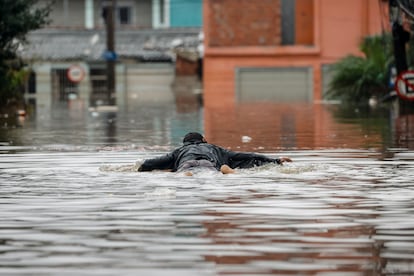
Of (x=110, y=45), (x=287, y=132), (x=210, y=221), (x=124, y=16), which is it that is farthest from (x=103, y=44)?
(x=210, y=221)

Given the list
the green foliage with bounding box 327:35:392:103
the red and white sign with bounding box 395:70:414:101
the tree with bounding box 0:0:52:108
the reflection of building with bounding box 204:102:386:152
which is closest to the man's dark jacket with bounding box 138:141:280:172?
the reflection of building with bounding box 204:102:386:152

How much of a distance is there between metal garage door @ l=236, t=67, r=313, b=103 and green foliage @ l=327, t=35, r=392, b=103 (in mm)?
13735

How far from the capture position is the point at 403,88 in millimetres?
36625

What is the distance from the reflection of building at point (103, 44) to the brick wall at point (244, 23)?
559 inches

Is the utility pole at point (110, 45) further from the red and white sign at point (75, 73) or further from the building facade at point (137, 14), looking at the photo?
the building facade at point (137, 14)

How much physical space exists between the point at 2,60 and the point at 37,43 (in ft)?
138

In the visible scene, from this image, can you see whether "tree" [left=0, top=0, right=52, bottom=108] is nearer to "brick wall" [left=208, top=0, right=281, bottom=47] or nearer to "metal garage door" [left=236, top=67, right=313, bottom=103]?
"metal garage door" [left=236, top=67, right=313, bottom=103]

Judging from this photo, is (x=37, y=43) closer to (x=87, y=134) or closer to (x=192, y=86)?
(x=192, y=86)

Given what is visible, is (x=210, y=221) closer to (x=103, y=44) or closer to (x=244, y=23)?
(x=244, y=23)

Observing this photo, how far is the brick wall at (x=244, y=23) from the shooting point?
71625 mm

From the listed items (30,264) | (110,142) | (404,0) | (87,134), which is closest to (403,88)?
(404,0)

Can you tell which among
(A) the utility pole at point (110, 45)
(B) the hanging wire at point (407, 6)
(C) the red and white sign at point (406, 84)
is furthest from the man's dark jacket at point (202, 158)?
(A) the utility pole at point (110, 45)

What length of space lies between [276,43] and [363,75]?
59.3 feet

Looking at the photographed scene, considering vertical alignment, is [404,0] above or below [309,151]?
above
